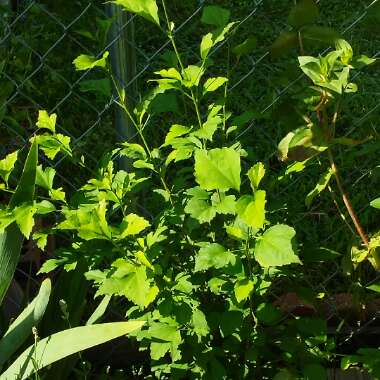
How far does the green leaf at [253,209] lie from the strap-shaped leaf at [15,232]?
0.48 metres

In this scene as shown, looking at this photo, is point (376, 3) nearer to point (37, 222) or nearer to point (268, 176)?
point (268, 176)

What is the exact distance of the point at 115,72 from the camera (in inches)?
A: 87.3

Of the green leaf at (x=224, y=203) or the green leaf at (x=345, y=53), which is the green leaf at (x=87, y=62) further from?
the green leaf at (x=345, y=53)

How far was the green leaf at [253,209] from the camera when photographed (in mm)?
1716

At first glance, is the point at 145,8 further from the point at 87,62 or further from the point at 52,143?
the point at 52,143

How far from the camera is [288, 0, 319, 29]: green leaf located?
73.8 inches

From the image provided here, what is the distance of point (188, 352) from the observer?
6.87ft

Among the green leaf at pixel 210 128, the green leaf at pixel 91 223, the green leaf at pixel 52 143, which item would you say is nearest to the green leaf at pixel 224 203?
the green leaf at pixel 210 128

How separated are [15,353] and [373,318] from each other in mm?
1045

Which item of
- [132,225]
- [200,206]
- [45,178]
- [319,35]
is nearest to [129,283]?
[132,225]

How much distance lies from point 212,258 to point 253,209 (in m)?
0.18

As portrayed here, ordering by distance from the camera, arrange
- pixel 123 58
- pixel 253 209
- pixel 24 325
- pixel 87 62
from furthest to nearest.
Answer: pixel 123 58, pixel 24 325, pixel 87 62, pixel 253 209

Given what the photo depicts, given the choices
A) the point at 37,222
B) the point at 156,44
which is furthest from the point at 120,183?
the point at 156,44

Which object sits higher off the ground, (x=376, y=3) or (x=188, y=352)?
(x=376, y=3)
